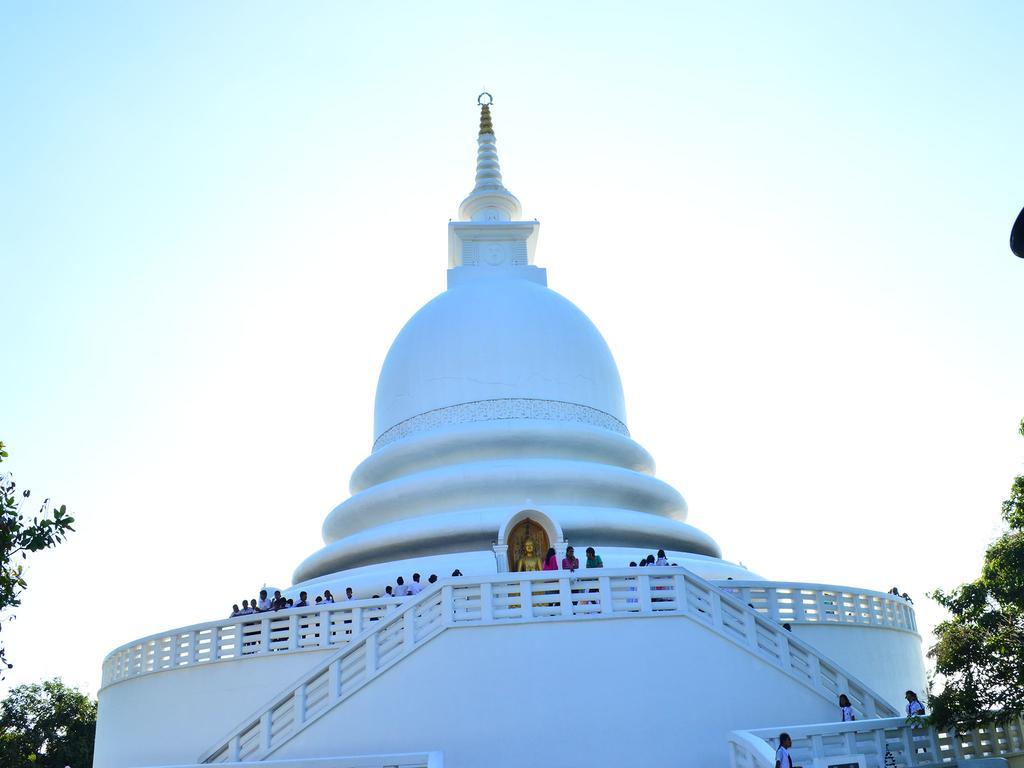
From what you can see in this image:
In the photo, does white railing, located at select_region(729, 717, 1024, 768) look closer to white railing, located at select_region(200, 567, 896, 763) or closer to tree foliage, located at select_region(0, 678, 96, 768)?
white railing, located at select_region(200, 567, 896, 763)

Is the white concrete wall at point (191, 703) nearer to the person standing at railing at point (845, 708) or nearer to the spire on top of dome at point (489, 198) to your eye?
the person standing at railing at point (845, 708)

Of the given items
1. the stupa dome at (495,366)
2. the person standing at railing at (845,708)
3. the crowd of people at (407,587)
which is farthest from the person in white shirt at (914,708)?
the stupa dome at (495,366)

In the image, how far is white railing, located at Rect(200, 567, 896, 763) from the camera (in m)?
13.3

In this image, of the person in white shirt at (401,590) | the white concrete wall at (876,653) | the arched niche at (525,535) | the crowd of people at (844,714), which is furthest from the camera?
the arched niche at (525,535)

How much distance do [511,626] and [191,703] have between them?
699 centimetres

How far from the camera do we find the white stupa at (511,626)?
13.0 metres

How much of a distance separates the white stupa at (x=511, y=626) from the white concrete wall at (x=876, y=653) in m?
0.05

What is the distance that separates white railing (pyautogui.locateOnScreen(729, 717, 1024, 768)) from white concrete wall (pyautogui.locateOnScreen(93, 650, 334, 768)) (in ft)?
24.7

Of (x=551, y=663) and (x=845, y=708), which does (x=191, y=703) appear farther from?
(x=845, y=708)

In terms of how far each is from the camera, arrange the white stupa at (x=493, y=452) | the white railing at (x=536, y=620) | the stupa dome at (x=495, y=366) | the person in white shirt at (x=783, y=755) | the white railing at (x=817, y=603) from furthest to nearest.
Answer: the stupa dome at (x=495, y=366)
the white stupa at (x=493, y=452)
the white railing at (x=817, y=603)
the white railing at (x=536, y=620)
the person in white shirt at (x=783, y=755)

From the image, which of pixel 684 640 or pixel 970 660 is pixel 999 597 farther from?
pixel 684 640

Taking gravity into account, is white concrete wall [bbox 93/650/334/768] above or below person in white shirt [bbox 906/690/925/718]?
above

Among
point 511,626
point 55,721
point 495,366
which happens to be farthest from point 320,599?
point 55,721

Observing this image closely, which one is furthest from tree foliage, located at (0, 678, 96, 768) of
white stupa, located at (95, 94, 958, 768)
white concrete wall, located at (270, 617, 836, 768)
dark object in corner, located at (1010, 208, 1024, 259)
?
dark object in corner, located at (1010, 208, 1024, 259)
